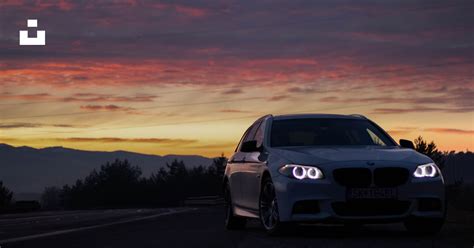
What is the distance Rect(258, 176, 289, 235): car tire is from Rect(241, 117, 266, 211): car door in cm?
20

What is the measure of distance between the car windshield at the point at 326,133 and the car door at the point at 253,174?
314mm

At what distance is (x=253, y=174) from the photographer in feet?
42.6

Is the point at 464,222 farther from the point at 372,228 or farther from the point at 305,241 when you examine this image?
the point at 305,241

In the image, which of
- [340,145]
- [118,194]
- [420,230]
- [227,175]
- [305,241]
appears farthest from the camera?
[118,194]

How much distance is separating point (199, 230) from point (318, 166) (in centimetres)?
293

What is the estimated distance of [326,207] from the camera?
1134 centimetres

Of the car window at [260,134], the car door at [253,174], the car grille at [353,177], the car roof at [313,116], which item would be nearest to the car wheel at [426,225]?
the car grille at [353,177]

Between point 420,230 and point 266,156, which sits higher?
point 266,156

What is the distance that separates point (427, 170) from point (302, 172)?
1.53 metres

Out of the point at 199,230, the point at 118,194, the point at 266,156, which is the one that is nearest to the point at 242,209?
the point at 199,230

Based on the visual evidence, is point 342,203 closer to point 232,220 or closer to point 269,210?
point 269,210

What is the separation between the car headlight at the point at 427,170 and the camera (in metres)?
11.6

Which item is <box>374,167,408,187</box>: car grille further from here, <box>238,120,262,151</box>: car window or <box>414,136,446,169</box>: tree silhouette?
<box>414,136,446,169</box>: tree silhouette

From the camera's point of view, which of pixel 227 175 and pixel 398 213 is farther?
pixel 227 175
